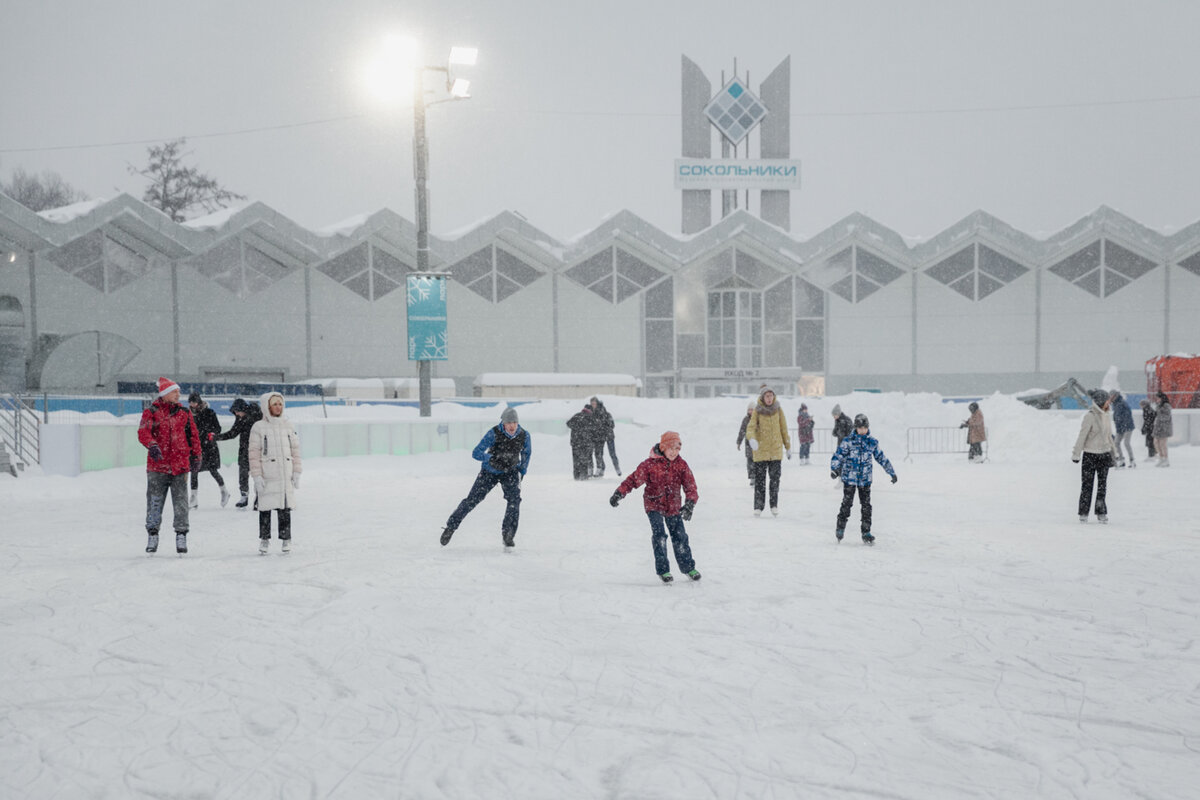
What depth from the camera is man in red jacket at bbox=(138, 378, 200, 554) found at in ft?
25.7

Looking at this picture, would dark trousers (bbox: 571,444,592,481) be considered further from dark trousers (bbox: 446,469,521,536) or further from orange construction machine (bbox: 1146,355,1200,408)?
orange construction machine (bbox: 1146,355,1200,408)

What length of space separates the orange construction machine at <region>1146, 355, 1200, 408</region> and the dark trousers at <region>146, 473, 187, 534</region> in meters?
28.0

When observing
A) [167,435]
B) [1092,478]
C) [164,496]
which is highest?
[167,435]

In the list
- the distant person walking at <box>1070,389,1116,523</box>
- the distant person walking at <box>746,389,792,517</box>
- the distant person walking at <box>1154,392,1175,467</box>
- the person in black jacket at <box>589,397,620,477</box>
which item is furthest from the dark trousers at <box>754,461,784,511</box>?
the distant person walking at <box>1154,392,1175,467</box>

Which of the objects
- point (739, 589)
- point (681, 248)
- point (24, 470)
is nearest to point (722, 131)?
point (681, 248)

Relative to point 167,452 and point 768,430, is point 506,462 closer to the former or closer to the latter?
point 167,452

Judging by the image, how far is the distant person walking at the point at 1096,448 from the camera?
31.6 feet

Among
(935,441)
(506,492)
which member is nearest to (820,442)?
(935,441)

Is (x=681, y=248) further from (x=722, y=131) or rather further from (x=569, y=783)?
(x=569, y=783)

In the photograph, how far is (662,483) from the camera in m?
6.76

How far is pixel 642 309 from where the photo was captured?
131ft

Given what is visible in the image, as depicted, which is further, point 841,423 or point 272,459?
point 841,423

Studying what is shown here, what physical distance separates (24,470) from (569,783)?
14.6m

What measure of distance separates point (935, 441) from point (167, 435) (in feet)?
63.4
